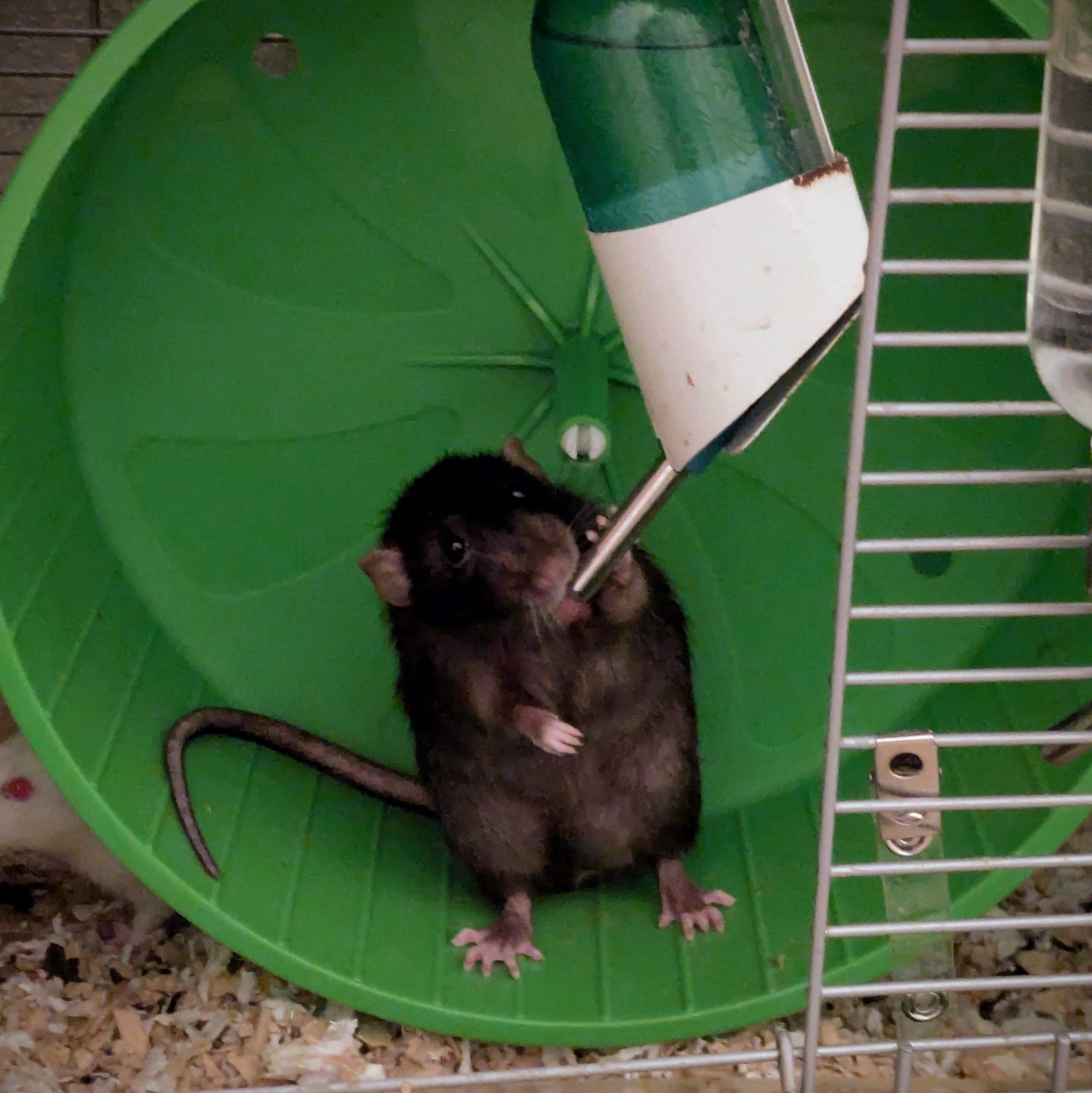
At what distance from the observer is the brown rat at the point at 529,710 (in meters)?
1.40

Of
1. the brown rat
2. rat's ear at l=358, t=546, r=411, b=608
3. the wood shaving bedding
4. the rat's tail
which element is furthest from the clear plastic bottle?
the rat's tail

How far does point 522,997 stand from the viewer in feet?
4.62

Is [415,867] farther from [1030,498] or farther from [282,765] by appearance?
[1030,498]

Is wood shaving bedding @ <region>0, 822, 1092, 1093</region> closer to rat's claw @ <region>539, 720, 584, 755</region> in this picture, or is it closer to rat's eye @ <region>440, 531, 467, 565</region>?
rat's claw @ <region>539, 720, 584, 755</region>

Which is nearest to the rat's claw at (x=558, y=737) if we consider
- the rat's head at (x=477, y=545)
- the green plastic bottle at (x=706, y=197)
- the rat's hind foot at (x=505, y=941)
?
the rat's head at (x=477, y=545)

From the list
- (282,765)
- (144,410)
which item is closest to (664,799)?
(282,765)

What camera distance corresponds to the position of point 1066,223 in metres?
0.83

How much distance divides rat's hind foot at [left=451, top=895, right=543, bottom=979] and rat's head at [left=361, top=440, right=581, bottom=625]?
1.20ft

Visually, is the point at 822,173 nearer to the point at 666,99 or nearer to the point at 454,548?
the point at 666,99

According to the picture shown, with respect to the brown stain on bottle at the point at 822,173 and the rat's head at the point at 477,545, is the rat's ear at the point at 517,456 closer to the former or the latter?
the rat's head at the point at 477,545

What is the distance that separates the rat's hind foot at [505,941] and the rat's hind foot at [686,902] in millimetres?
163

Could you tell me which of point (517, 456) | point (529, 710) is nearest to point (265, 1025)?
point (529, 710)

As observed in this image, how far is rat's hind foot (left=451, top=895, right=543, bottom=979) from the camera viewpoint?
145 centimetres

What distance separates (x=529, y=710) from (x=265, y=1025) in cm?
49
